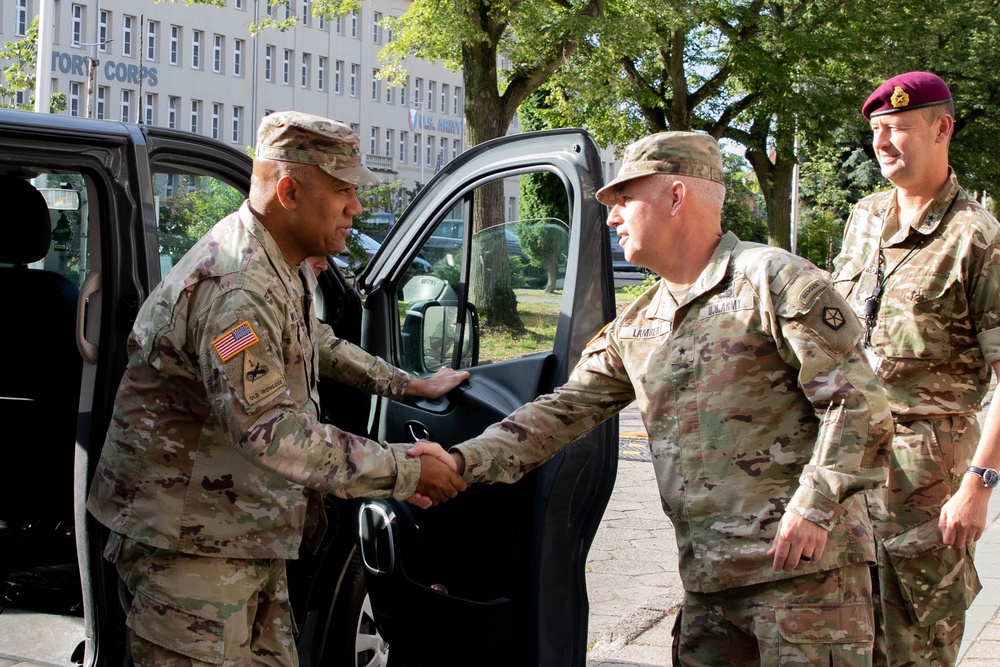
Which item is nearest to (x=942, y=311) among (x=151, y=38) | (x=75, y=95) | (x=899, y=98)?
(x=899, y=98)

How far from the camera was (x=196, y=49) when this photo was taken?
51.3 meters

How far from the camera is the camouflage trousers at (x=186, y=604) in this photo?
2820 millimetres

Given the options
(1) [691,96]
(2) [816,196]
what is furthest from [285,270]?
(2) [816,196]

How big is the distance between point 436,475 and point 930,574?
1.47 metres

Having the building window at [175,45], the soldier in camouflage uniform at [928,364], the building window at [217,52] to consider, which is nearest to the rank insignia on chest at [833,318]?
the soldier in camouflage uniform at [928,364]

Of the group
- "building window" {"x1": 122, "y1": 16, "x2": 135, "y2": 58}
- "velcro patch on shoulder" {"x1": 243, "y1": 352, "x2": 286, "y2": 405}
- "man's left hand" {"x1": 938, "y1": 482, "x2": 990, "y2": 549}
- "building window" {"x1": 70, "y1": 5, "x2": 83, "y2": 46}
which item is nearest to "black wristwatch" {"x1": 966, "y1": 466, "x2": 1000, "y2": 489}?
"man's left hand" {"x1": 938, "y1": 482, "x2": 990, "y2": 549}

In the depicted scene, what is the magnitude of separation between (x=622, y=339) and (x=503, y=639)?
915 millimetres

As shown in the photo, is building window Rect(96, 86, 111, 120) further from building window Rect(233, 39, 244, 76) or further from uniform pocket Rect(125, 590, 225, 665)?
uniform pocket Rect(125, 590, 225, 665)

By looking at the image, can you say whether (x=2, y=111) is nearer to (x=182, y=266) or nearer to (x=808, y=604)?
(x=182, y=266)

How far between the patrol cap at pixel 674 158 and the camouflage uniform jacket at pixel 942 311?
0.89 metres

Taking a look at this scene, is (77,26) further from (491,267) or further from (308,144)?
(308,144)

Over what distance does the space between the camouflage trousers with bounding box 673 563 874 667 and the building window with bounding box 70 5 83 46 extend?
47647 mm

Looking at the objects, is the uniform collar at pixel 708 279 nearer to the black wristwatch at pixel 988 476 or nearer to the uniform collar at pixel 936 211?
the uniform collar at pixel 936 211

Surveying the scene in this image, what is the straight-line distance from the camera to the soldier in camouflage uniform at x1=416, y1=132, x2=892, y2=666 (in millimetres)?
2578
